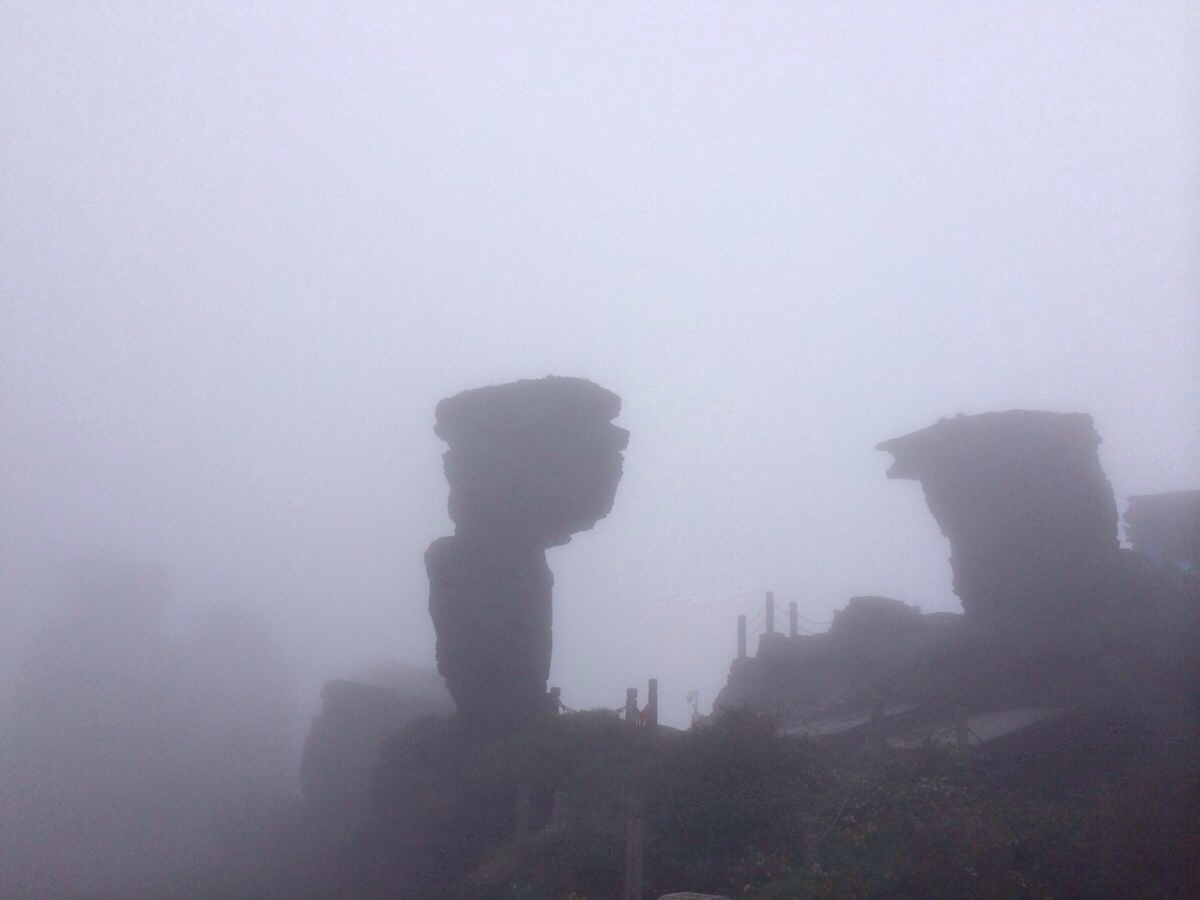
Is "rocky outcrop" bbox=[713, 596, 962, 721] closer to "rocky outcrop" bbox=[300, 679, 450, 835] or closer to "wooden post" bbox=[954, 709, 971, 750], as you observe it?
"wooden post" bbox=[954, 709, 971, 750]

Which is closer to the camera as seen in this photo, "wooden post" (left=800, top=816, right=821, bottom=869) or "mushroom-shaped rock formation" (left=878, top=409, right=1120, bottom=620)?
"wooden post" (left=800, top=816, right=821, bottom=869)

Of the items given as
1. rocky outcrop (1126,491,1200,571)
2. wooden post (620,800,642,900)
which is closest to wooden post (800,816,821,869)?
wooden post (620,800,642,900)

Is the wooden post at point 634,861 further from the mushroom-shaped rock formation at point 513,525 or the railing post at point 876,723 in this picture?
the mushroom-shaped rock formation at point 513,525

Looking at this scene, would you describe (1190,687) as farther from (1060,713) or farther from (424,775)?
(424,775)

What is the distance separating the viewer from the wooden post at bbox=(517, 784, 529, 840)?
21562 millimetres

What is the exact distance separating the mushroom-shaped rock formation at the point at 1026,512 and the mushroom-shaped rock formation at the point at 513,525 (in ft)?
37.8

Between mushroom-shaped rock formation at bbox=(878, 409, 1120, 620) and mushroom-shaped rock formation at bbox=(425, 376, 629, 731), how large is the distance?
1152cm

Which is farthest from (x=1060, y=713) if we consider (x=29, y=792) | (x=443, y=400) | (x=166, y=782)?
(x=29, y=792)


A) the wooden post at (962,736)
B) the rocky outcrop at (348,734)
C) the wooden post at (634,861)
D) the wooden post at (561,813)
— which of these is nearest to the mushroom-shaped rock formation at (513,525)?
the wooden post at (561,813)

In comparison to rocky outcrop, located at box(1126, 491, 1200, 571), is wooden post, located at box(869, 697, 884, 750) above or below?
below

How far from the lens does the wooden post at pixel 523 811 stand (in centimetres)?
2156

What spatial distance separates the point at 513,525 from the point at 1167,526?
1113 inches

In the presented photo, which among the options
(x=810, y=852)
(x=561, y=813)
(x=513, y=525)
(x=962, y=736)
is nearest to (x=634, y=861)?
(x=810, y=852)

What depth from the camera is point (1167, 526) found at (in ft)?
128
